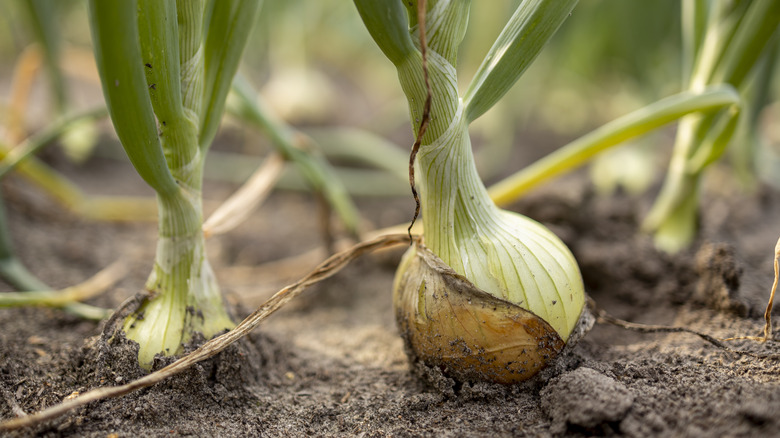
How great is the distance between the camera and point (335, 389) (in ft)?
2.36

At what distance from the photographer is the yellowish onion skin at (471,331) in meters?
0.60

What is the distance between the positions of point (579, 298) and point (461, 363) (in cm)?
16

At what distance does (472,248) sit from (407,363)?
0.23m

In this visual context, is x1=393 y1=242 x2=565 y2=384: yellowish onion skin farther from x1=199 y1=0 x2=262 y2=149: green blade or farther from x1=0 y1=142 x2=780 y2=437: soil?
x1=199 y1=0 x2=262 y2=149: green blade

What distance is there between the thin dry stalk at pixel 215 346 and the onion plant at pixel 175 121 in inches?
2.7

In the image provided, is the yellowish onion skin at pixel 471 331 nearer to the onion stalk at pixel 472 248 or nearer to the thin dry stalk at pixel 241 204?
the onion stalk at pixel 472 248

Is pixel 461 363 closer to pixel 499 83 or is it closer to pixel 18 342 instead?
pixel 499 83

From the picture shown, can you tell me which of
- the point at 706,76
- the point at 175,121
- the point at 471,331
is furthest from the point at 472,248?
the point at 706,76

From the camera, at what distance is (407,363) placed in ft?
2.54

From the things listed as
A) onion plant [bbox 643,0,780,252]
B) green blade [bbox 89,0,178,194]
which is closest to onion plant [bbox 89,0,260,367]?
green blade [bbox 89,0,178,194]

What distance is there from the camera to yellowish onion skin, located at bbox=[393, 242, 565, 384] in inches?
23.6

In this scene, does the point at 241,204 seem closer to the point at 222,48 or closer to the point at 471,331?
the point at 222,48

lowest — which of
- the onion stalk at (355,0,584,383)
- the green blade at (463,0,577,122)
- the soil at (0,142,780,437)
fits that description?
the soil at (0,142,780,437)

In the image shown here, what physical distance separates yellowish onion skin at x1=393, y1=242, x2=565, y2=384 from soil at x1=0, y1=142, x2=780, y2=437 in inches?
1.0
